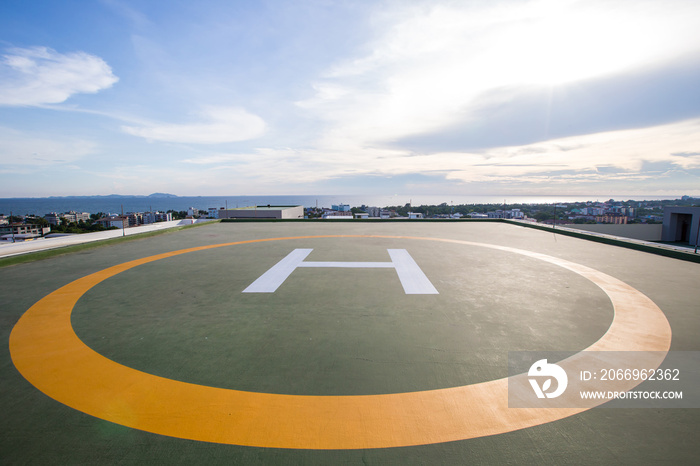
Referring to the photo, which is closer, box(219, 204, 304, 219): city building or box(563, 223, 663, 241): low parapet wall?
box(563, 223, 663, 241): low parapet wall

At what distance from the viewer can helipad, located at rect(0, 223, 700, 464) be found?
2.37 m

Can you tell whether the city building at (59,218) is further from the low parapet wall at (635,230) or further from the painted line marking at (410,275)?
the low parapet wall at (635,230)

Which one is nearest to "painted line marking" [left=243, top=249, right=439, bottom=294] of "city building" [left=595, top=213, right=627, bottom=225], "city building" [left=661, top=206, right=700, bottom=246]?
"city building" [left=661, top=206, right=700, bottom=246]

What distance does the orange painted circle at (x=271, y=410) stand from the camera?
2.46 metres

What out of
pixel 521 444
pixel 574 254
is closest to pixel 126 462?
pixel 521 444

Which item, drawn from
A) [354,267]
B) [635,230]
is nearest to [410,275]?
[354,267]

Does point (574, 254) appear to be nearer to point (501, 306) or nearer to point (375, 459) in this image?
point (501, 306)

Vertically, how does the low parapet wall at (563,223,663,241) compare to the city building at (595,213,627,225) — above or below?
below

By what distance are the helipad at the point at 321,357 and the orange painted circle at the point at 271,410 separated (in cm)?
2

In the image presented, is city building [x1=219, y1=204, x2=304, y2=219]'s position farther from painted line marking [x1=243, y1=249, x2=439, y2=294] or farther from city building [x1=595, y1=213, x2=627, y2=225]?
city building [x1=595, y1=213, x2=627, y2=225]

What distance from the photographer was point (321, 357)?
3.54m

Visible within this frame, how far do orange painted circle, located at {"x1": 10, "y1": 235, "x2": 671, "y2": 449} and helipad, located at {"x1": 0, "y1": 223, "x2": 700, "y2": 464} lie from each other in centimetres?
2

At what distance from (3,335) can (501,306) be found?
7990 mm

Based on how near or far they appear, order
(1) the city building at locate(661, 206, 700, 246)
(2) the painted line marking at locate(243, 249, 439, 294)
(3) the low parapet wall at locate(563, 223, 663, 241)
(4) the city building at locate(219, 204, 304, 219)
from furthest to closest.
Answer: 1. (4) the city building at locate(219, 204, 304, 219)
2. (3) the low parapet wall at locate(563, 223, 663, 241)
3. (1) the city building at locate(661, 206, 700, 246)
4. (2) the painted line marking at locate(243, 249, 439, 294)
